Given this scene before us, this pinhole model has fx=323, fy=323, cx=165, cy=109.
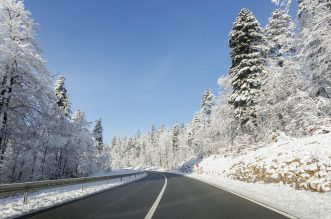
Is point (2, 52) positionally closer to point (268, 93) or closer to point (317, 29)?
point (317, 29)

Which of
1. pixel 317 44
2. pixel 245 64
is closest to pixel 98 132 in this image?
pixel 245 64

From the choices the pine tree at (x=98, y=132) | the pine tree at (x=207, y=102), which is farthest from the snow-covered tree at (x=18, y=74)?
the pine tree at (x=98, y=132)

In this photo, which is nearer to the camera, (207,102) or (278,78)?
(278,78)

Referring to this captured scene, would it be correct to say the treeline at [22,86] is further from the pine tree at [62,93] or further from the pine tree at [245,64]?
the pine tree at [62,93]

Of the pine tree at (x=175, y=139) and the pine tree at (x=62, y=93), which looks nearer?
the pine tree at (x=62, y=93)

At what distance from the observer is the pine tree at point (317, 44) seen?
17.4 m

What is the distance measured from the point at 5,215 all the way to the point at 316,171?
1214cm

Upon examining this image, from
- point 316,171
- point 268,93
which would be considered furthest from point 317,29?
point 268,93

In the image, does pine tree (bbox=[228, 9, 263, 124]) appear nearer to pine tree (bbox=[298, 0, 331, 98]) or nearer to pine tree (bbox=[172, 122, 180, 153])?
pine tree (bbox=[298, 0, 331, 98])

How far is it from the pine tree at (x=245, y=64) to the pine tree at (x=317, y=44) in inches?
361

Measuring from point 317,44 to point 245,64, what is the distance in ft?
42.1

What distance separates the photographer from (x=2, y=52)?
20.8m

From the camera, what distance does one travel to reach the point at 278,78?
26.8m

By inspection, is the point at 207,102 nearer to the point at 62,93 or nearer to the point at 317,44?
the point at 62,93
